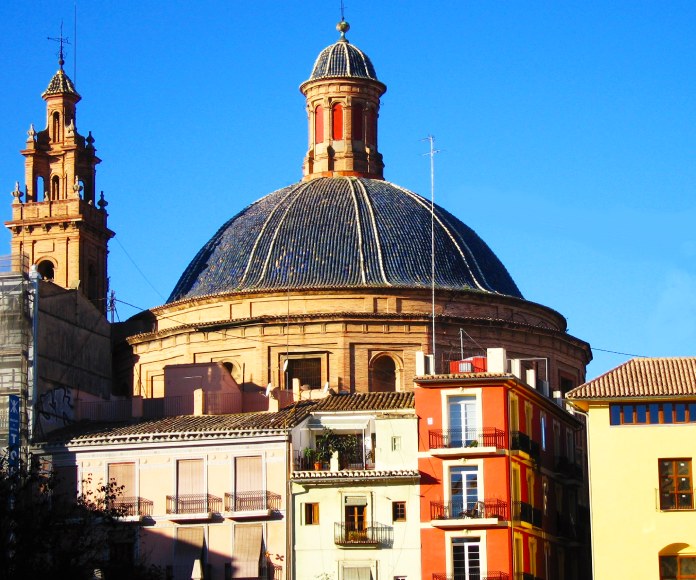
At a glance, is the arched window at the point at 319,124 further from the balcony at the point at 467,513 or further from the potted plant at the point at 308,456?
the balcony at the point at 467,513

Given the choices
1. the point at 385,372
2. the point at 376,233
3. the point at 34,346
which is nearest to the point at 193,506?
the point at 34,346

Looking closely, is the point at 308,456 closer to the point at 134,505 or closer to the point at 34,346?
the point at 134,505

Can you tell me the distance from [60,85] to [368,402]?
64.8 feet

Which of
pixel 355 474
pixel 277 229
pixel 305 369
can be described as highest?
pixel 277 229

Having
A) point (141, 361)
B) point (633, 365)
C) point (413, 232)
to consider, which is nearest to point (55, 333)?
point (141, 361)

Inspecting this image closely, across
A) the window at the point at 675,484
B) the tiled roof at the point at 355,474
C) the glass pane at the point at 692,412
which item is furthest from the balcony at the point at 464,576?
the glass pane at the point at 692,412

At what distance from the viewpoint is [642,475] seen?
44.5 meters

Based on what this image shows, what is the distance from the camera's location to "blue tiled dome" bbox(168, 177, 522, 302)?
200 feet

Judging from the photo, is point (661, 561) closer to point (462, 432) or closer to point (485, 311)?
point (462, 432)

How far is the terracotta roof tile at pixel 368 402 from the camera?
166 ft

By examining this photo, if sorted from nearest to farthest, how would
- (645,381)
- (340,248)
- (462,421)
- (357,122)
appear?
1. (645,381)
2. (462,421)
3. (340,248)
4. (357,122)

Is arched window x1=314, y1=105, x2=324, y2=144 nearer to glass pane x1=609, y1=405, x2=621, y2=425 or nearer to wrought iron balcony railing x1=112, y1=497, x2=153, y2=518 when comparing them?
wrought iron balcony railing x1=112, y1=497, x2=153, y2=518

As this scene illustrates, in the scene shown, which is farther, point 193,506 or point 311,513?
point 193,506

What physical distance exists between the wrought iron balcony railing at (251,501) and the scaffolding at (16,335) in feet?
22.1
